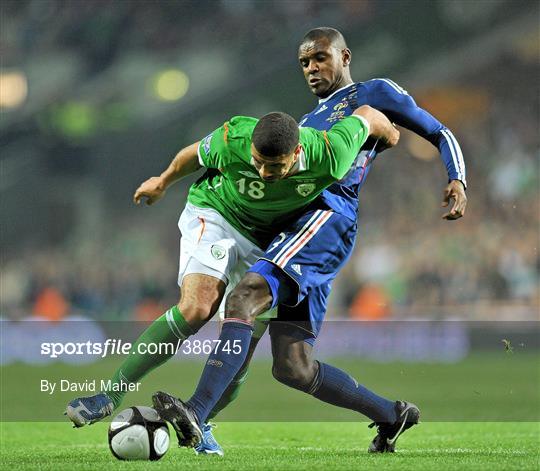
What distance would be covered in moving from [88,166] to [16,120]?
1664 mm

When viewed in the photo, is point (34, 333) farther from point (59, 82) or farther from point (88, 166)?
point (59, 82)

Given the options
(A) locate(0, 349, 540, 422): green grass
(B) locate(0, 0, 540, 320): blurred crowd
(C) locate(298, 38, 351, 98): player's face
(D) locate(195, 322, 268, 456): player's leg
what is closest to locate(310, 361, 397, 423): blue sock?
(D) locate(195, 322, 268, 456): player's leg

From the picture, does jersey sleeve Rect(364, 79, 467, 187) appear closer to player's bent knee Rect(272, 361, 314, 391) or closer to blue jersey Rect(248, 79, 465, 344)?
blue jersey Rect(248, 79, 465, 344)

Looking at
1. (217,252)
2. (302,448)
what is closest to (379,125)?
(217,252)

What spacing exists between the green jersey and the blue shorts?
0.13m

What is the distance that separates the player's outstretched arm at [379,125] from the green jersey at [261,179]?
0.14 metres

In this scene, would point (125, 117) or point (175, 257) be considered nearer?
point (175, 257)

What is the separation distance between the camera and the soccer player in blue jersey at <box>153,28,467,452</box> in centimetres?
441

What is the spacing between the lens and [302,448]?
5.15 metres

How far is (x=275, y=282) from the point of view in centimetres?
454

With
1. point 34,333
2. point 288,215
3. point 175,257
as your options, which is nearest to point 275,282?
point 288,215

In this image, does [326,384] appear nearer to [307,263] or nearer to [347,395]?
[347,395]

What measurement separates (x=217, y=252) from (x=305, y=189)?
540 mm

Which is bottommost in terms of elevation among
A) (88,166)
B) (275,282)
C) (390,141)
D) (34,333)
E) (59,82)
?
(34,333)
